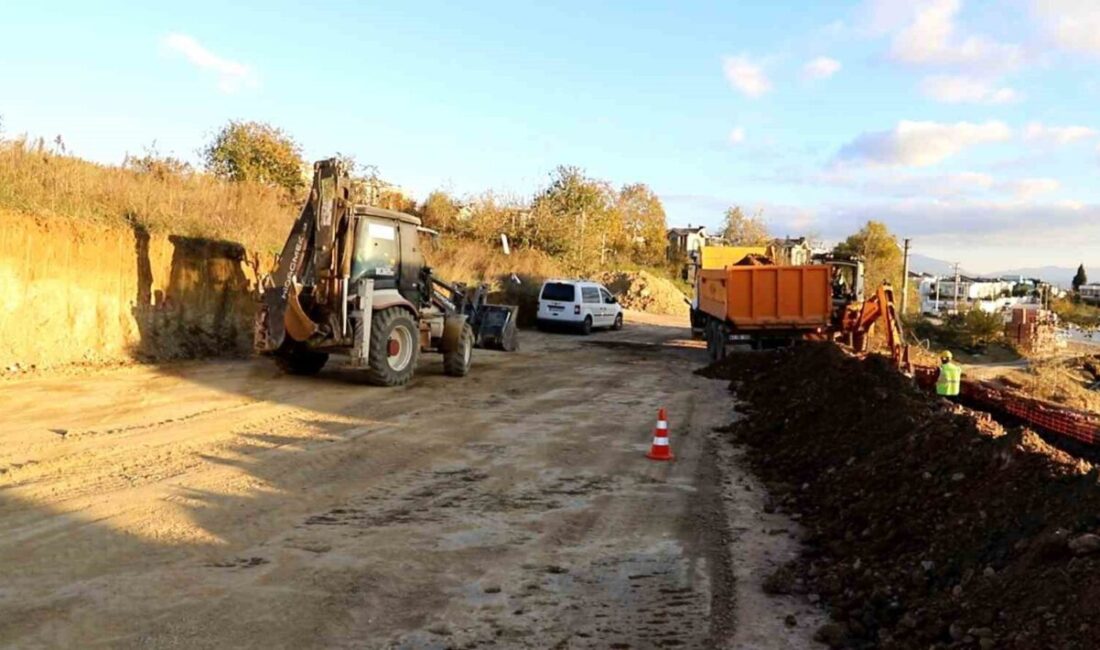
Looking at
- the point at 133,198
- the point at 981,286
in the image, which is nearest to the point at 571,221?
the point at 133,198

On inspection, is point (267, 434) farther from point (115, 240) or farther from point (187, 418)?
point (115, 240)

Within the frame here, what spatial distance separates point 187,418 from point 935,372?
13830 mm

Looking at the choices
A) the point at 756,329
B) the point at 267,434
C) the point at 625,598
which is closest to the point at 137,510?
the point at 267,434

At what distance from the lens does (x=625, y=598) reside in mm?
5012

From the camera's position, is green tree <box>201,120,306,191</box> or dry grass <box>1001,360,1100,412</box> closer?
dry grass <box>1001,360,1100,412</box>

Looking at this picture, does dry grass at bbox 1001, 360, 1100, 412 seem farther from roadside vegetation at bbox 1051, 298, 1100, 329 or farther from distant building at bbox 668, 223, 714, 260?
distant building at bbox 668, 223, 714, 260

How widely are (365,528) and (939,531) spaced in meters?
4.07

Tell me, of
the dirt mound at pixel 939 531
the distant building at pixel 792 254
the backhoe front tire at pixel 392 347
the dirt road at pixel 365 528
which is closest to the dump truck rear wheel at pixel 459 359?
the backhoe front tire at pixel 392 347

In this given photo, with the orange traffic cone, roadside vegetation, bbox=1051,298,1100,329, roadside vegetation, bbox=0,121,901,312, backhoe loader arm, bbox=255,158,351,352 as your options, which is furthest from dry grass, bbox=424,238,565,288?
roadside vegetation, bbox=1051,298,1100,329

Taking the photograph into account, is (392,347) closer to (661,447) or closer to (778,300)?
(661,447)

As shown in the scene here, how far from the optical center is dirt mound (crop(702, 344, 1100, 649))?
388 centimetres

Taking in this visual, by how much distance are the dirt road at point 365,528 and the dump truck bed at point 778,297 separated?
21.9 feet

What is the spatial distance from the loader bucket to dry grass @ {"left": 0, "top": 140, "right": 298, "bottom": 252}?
5.29 metres

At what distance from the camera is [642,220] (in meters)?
72.7
